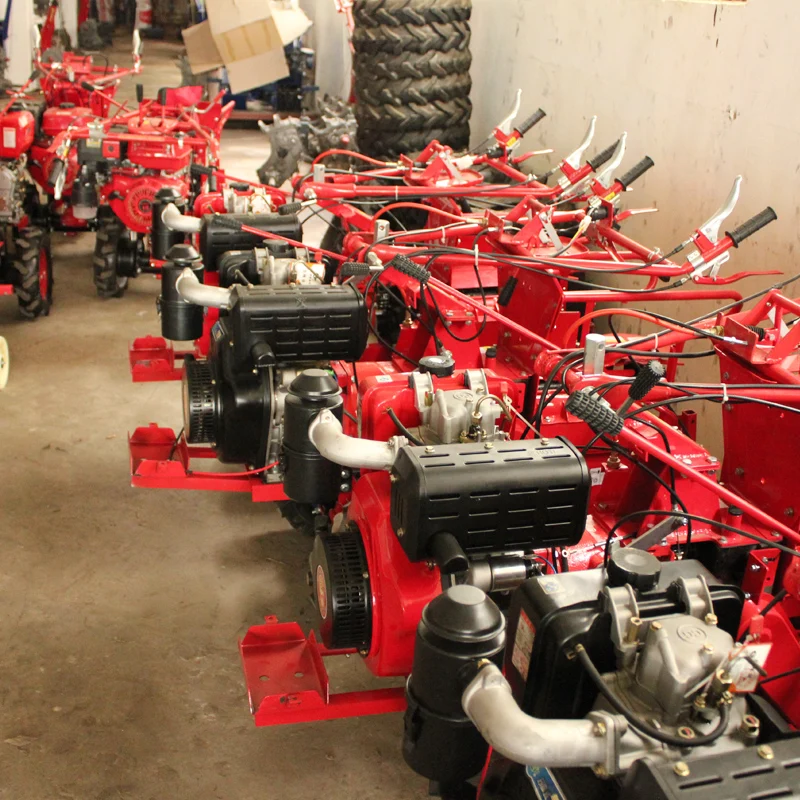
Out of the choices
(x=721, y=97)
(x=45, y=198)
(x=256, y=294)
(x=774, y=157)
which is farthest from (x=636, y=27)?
(x=45, y=198)

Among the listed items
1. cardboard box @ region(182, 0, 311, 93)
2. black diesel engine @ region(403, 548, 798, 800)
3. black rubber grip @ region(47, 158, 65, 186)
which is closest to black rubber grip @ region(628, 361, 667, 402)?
black diesel engine @ region(403, 548, 798, 800)

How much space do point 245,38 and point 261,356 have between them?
7.15 m

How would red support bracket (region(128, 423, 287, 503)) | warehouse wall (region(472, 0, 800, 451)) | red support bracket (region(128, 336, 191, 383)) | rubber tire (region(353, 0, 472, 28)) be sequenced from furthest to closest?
rubber tire (region(353, 0, 472, 28))
red support bracket (region(128, 336, 191, 383))
warehouse wall (region(472, 0, 800, 451))
red support bracket (region(128, 423, 287, 503))

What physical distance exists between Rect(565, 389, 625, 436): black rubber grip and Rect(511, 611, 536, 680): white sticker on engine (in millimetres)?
367

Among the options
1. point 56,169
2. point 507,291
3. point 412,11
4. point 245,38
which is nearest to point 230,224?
point 507,291

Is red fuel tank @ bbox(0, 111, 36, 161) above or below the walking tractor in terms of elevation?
above

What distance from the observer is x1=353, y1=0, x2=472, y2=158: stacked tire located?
5559 millimetres

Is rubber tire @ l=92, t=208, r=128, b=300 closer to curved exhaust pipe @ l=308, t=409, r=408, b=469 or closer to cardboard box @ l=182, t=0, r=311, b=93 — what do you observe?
curved exhaust pipe @ l=308, t=409, r=408, b=469

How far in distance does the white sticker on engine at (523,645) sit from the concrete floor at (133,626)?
981 millimetres

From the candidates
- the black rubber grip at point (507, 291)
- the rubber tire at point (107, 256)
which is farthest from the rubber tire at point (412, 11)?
the black rubber grip at point (507, 291)

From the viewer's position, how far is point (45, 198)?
6.65m

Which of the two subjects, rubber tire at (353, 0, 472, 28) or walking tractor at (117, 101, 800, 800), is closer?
walking tractor at (117, 101, 800, 800)

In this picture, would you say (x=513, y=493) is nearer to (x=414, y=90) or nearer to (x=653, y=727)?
(x=653, y=727)

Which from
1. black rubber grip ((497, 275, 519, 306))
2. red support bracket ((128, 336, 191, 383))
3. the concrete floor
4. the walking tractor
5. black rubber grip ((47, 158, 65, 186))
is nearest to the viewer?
the walking tractor
